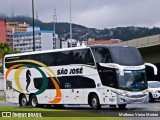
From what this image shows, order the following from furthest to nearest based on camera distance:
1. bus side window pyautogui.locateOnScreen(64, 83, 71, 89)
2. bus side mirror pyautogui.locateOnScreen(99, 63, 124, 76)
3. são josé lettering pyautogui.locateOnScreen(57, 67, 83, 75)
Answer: bus side window pyautogui.locateOnScreen(64, 83, 71, 89) → são josé lettering pyautogui.locateOnScreen(57, 67, 83, 75) → bus side mirror pyautogui.locateOnScreen(99, 63, 124, 76)

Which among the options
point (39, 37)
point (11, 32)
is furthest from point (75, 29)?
point (11, 32)

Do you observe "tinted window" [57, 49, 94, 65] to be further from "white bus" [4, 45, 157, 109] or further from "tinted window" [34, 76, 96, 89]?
"tinted window" [34, 76, 96, 89]

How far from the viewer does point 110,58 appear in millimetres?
24703

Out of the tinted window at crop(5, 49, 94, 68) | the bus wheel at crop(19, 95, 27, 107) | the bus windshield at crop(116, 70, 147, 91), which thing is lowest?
the bus wheel at crop(19, 95, 27, 107)

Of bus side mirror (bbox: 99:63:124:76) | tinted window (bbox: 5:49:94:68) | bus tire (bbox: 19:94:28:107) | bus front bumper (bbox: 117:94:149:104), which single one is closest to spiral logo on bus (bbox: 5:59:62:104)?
tinted window (bbox: 5:49:94:68)

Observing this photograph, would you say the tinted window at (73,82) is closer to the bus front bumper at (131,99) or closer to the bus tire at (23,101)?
the bus front bumper at (131,99)

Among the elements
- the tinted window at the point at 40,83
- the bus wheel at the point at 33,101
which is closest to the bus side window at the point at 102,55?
the tinted window at the point at 40,83

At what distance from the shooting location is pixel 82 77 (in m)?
26.0

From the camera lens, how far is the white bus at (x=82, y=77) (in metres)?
24.6

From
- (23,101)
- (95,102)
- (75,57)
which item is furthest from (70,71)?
(23,101)

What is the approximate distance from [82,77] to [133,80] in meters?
3.00

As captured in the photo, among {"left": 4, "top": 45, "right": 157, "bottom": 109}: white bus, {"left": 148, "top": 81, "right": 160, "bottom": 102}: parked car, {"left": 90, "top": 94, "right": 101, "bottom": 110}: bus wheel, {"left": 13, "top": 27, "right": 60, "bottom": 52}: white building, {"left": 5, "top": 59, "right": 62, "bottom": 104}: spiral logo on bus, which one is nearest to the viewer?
{"left": 4, "top": 45, "right": 157, "bottom": 109}: white bus

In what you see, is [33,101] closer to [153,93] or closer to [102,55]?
[102,55]

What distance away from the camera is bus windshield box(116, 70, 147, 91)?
80.3 ft
